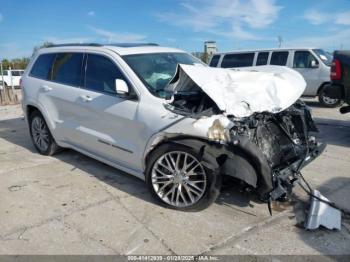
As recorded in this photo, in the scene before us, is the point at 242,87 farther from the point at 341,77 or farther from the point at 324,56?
the point at 324,56

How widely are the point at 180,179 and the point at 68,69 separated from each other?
270 centimetres

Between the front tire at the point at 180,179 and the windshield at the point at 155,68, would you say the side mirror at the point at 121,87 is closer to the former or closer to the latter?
the windshield at the point at 155,68

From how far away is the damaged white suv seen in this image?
3725 mm

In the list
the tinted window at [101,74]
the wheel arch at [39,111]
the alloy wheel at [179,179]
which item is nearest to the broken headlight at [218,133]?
the alloy wheel at [179,179]

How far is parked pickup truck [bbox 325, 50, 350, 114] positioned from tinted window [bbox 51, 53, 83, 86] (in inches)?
183

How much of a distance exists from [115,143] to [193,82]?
4.20 feet

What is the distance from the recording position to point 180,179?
13.1 feet

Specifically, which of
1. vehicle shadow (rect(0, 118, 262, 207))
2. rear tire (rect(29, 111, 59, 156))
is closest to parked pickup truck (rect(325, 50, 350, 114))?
vehicle shadow (rect(0, 118, 262, 207))

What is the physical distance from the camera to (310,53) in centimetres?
1179

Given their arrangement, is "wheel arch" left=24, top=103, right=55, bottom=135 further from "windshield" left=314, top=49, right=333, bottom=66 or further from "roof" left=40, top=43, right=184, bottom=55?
"windshield" left=314, top=49, right=333, bottom=66

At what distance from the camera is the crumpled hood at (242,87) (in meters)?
3.88

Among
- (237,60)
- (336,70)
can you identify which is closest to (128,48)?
(336,70)

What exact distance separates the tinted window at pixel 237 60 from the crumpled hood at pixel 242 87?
27.6 feet

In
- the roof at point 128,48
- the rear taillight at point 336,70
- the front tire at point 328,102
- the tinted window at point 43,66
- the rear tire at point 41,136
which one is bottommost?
the front tire at point 328,102
